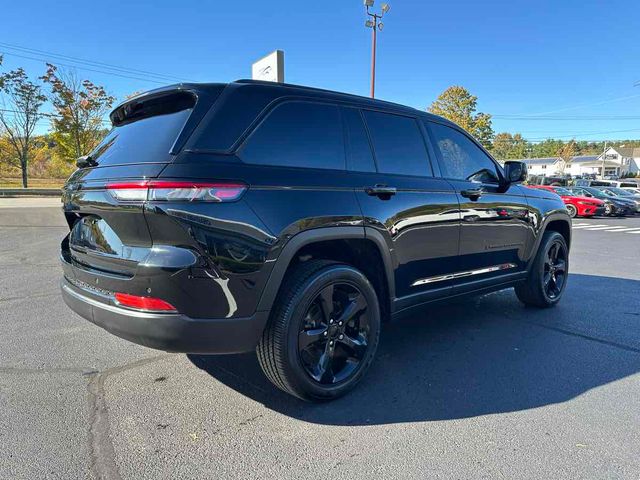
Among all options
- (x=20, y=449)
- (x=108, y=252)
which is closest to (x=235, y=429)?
(x=20, y=449)

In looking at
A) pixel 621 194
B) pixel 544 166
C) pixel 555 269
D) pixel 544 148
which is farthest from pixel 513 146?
pixel 555 269

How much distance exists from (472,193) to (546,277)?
6.18 ft

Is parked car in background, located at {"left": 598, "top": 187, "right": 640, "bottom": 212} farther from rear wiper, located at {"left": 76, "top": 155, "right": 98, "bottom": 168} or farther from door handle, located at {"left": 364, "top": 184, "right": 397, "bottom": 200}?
rear wiper, located at {"left": 76, "top": 155, "right": 98, "bottom": 168}

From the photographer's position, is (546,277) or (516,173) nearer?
(516,173)

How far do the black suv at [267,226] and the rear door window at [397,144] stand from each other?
12 millimetres

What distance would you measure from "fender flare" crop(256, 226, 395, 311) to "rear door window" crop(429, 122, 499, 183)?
1.16 metres

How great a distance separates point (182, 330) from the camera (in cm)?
230

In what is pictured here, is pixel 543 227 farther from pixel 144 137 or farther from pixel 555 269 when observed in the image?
pixel 144 137

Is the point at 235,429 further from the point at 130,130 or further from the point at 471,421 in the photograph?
the point at 130,130

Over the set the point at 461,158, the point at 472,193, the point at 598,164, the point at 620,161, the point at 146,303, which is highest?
the point at 620,161

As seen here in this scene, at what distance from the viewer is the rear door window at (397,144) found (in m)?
3.32

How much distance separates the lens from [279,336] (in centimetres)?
256

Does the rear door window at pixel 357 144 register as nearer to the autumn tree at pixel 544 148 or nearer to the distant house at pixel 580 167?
the distant house at pixel 580 167

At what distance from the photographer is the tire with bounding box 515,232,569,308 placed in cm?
488
